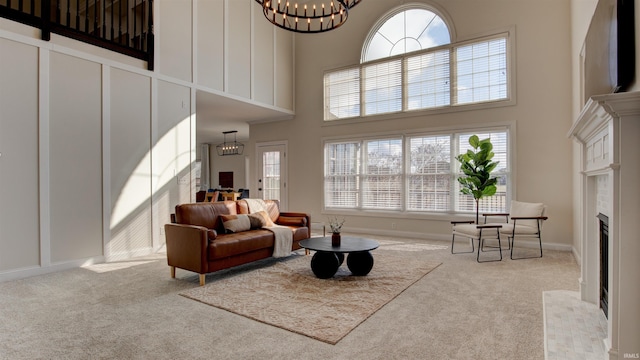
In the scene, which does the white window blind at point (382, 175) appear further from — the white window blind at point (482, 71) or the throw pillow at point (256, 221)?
the throw pillow at point (256, 221)

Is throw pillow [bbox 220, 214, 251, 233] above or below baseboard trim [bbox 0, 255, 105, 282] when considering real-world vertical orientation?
above

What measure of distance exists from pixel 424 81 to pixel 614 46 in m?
4.58

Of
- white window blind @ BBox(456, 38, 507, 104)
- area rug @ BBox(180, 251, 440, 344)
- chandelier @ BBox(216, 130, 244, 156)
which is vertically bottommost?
area rug @ BBox(180, 251, 440, 344)

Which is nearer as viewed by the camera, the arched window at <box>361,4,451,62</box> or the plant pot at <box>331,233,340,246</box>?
the plant pot at <box>331,233,340,246</box>

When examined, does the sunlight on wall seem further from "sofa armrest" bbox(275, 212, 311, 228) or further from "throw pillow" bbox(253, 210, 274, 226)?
"sofa armrest" bbox(275, 212, 311, 228)

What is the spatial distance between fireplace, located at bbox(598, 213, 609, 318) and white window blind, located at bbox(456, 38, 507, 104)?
368cm

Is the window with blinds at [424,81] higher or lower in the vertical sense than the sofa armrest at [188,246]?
higher

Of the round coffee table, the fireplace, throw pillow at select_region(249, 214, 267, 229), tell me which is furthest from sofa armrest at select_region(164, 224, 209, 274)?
the fireplace

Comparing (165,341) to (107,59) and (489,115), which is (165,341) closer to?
(107,59)

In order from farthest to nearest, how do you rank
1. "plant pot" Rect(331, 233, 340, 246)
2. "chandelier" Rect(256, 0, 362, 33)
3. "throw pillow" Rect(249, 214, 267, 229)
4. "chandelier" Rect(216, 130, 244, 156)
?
"chandelier" Rect(216, 130, 244, 156) < "throw pillow" Rect(249, 214, 267, 229) < "plant pot" Rect(331, 233, 340, 246) < "chandelier" Rect(256, 0, 362, 33)

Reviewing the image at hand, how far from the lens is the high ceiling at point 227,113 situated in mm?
6756

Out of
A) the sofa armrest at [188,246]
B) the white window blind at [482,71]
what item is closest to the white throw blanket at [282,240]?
the sofa armrest at [188,246]

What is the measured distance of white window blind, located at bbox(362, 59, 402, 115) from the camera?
6.95 m

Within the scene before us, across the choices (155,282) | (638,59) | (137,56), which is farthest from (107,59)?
(638,59)
